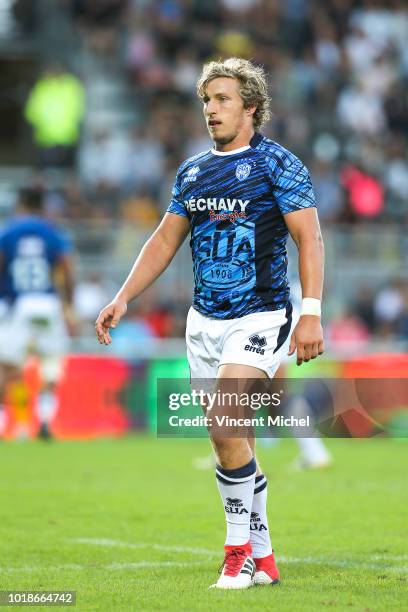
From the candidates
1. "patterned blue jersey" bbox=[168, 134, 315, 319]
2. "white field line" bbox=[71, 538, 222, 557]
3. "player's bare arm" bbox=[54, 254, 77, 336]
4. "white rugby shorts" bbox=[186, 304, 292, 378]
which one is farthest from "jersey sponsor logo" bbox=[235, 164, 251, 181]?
"player's bare arm" bbox=[54, 254, 77, 336]

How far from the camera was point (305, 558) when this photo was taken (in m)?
6.98

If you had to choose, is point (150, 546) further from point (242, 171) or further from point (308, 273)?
point (242, 171)

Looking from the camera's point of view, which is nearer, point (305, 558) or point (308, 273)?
point (308, 273)

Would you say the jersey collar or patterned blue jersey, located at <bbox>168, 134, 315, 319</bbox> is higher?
the jersey collar

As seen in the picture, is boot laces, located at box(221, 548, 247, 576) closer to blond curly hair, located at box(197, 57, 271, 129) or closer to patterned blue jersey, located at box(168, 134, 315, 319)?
patterned blue jersey, located at box(168, 134, 315, 319)

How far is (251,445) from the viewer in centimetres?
622

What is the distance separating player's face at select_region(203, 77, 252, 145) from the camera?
6.16 m

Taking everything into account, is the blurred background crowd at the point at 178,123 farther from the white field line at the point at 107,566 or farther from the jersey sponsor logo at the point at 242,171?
the jersey sponsor logo at the point at 242,171

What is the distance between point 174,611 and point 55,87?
52.8 ft

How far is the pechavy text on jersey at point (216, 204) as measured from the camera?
6090 mm

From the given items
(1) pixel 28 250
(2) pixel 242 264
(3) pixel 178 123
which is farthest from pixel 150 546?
(3) pixel 178 123

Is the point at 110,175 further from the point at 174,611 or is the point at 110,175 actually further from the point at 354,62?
the point at 174,611

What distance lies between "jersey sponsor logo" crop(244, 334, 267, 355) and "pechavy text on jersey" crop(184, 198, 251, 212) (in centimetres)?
59

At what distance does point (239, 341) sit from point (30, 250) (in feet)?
25.7
